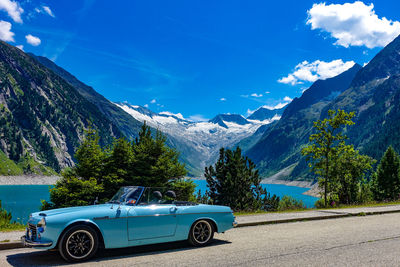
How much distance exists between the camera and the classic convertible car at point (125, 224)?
23.6 ft

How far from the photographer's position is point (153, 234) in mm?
8250

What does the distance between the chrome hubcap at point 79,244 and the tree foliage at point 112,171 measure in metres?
16.1

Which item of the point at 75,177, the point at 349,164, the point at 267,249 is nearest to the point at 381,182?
the point at 349,164

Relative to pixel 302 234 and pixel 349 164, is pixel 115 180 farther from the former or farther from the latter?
pixel 349 164

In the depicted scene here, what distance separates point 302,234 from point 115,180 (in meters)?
16.8

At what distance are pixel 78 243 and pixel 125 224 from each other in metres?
1.15

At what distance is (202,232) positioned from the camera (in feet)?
30.4

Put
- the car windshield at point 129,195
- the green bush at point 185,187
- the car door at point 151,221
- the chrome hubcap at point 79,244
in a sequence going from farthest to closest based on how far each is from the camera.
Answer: the green bush at point 185,187
the car windshield at point 129,195
the car door at point 151,221
the chrome hubcap at point 79,244

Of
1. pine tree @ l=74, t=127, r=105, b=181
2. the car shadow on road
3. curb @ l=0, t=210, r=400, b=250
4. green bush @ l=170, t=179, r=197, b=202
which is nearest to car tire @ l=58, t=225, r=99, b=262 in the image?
the car shadow on road

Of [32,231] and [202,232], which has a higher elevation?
[32,231]

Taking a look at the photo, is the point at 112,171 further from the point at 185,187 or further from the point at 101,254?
the point at 101,254

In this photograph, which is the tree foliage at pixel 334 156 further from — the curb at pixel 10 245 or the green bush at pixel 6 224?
the curb at pixel 10 245

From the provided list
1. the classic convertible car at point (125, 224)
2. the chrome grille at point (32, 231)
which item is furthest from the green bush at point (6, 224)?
the classic convertible car at point (125, 224)

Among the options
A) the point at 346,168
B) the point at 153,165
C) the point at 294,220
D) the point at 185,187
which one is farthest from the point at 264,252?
the point at 346,168
